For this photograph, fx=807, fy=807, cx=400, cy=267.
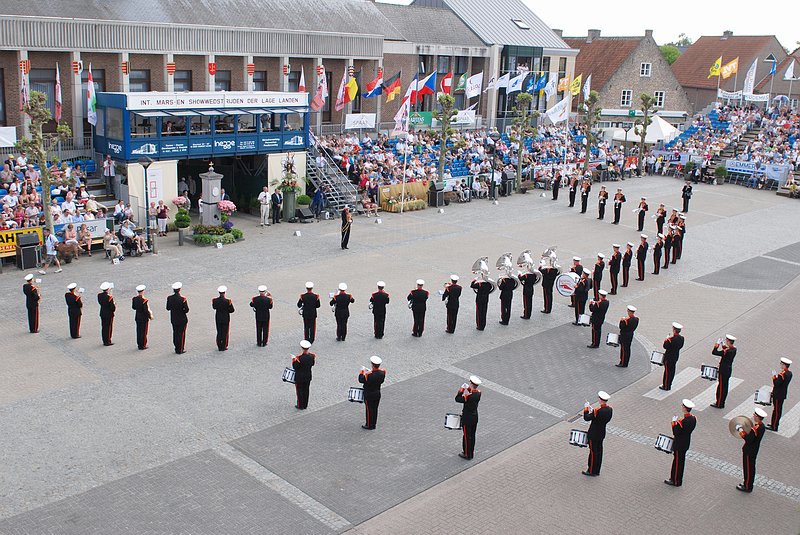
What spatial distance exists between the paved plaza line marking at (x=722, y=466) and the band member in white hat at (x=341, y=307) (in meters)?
5.81

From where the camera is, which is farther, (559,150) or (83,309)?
(559,150)

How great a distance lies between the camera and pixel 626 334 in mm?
16109

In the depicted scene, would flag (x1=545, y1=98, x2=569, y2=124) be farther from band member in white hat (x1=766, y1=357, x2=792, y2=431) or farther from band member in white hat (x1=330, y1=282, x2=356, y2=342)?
band member in white hat (x1=766, y1=357, x2=792, y2=431)

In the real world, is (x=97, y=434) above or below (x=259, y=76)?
below

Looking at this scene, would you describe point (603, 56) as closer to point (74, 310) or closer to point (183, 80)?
point (183, 80)

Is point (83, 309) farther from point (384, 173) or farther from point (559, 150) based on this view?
point (559, 150)

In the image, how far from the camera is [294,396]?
1411 centimetres

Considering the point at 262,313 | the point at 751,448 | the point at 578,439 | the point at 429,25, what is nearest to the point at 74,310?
the point at 262,313

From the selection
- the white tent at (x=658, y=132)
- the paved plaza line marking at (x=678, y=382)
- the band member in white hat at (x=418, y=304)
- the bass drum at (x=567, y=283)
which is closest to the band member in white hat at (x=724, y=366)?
the paved plaza line marking at (x=678, y=382)

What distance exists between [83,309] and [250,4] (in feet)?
64.5

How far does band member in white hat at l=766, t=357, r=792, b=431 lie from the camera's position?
531 inches

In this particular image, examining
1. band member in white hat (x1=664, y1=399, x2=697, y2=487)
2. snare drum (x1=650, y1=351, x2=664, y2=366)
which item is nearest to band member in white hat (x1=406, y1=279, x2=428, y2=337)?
snare drum (x1=650, y1=351, x2=664, y2=366)

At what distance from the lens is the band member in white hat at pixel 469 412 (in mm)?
12008

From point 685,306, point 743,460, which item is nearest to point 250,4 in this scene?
point 685,306
